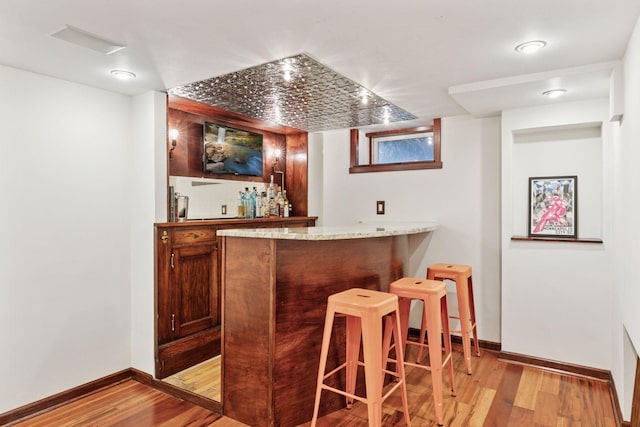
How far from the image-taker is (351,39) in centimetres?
202

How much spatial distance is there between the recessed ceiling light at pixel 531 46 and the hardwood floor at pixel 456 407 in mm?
2192

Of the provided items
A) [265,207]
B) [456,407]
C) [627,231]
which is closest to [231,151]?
[265,207]

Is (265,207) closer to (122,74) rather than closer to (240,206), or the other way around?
(240,206)

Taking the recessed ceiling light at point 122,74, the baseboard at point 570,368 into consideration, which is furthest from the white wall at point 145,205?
the baseboard at point 570,368

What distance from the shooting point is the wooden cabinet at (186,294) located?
117 inches

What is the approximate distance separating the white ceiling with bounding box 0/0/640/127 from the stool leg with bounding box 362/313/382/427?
1454 mm

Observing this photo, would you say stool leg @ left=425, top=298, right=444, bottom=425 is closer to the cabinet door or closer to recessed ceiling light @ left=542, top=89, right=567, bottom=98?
recessed ceiling light @ left=542, top=89, right=567, bottom=98

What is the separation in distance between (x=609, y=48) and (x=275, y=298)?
231 cm

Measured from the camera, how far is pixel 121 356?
299 cm

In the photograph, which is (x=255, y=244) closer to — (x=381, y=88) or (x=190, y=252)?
(x=190, y=252)

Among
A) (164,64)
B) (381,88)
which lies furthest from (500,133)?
(164,64)

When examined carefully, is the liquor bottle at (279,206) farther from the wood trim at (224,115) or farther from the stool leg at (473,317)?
the stool leg at (473,317)

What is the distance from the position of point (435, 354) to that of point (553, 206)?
183cm

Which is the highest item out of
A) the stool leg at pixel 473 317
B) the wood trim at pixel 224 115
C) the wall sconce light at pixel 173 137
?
the wood trim at pixel 224 115
